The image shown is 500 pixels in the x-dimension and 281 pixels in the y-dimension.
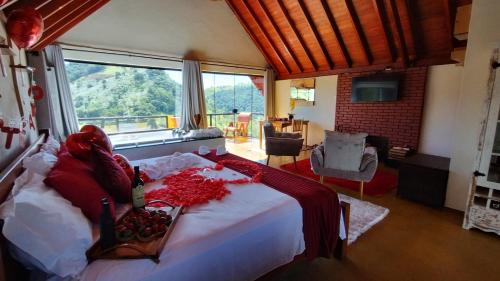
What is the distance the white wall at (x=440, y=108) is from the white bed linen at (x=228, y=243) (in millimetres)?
4221

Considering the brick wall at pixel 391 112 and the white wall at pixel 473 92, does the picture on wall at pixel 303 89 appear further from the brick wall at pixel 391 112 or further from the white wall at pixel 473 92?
the white wall at pixel 473 92

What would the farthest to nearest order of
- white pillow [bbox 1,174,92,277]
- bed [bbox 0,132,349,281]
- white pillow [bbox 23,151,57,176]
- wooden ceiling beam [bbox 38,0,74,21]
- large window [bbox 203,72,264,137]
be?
large window [bbox 203,72,264,137]
wooden ceiling beam [bbox 38,0,74,21]
white pillow [bbox 23,151,57,176]
bed [bbox 0,132,349,281]
white pillow [bbox 1,174,92,277]

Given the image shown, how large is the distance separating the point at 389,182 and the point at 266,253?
321cm

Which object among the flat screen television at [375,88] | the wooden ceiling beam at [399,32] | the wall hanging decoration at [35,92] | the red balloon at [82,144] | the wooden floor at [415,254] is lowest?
the wooden floor at [415,254]

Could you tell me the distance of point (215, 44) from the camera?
579 centimetres

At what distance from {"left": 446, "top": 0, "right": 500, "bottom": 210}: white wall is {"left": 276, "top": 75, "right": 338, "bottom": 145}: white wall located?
3386 millimetres

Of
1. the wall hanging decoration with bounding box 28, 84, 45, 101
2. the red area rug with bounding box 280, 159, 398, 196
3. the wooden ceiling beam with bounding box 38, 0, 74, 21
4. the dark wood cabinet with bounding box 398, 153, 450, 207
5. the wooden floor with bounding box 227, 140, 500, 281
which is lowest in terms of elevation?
the wooden floor with bounding box 227, 140, 500, 281

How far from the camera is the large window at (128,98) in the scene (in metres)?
5.82

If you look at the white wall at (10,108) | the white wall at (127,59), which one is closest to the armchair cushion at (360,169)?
the white wall at (10,108)

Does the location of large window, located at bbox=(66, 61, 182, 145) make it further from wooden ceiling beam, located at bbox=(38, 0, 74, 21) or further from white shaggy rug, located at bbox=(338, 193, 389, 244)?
white shaggy rug, located at bbox=(338, 193, 389, 244)

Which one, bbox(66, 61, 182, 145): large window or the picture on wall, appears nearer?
bbox(66, 61, 182, 145): large window

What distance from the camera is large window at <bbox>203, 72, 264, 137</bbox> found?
6957mm

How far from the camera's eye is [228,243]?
1.25 m

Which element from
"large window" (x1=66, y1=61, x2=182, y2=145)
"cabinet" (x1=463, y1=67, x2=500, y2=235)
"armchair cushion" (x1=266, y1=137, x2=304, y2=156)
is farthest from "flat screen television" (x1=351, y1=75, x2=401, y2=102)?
"large window" (x1=66, y1=61, x2=182, y2=145)
